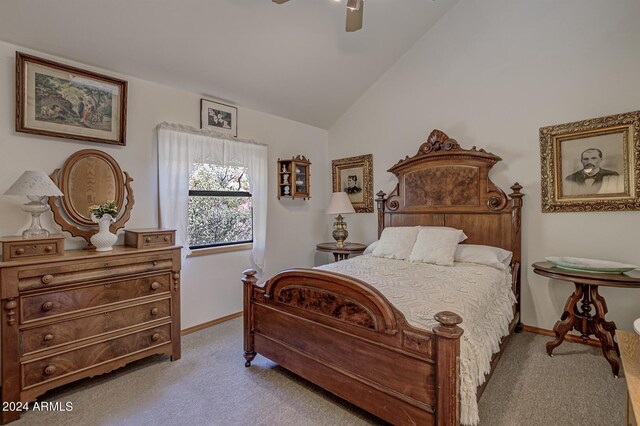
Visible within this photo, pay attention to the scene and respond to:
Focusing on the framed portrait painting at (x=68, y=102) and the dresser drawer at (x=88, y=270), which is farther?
the framed portrait painting at (x=68, y=102)

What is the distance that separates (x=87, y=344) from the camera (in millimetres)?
2207

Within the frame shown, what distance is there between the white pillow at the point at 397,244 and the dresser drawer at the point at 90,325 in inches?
87.3

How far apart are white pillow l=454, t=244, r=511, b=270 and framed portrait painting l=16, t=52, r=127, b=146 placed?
346cm

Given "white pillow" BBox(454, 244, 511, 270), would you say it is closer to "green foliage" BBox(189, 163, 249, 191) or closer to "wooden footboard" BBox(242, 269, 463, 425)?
"wooden footboard" BBox(242, 269, 463, 425)

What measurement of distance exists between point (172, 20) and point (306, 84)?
5.53 ft

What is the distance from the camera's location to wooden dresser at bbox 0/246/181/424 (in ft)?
6.29

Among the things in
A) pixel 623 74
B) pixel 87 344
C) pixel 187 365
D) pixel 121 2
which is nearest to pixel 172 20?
pixel 121 2

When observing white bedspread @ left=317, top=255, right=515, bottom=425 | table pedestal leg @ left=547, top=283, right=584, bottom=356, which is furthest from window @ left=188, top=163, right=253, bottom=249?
table pedestal leg @ left=547, top=283, right=584, bottom=356

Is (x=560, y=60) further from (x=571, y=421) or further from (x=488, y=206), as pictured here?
(x=571, y=421)

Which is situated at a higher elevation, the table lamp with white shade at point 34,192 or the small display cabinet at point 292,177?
the small display cabinet at point 292,177

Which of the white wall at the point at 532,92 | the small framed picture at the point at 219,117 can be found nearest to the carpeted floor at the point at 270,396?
the white wall at the point at 532,92

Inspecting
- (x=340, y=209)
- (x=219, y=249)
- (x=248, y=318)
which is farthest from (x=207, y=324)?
(x=340, y=209)

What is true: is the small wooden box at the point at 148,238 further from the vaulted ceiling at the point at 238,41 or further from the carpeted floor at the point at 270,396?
the vaulted ceiling at the point at 238,41

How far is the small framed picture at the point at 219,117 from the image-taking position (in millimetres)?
3375
